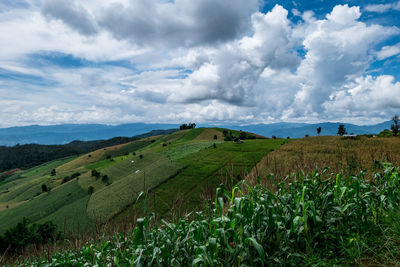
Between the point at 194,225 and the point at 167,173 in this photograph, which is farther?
the point at 167,173

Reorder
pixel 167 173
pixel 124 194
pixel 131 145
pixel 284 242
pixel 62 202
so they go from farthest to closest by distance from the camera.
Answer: pixel 131 145 < pixel 62 202 < pixel 167 173 < pixel 124 194 < pixel 284 242

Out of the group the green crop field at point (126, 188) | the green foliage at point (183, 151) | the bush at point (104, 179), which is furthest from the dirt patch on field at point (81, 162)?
the green foliage at point (183, 151)

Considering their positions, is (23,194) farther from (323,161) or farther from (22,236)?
(323,161)

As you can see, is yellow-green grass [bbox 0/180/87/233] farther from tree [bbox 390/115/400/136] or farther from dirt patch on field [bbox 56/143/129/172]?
tree [bbox 390/115/400/136]

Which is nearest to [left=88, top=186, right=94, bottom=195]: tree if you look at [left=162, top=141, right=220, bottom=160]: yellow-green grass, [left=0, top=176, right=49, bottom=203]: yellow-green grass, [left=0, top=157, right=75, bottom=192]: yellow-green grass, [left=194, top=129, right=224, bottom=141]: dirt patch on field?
[left=162, top=141, right=220, bottom=160]: yellow-green grass

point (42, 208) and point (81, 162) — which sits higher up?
point (81, 162)

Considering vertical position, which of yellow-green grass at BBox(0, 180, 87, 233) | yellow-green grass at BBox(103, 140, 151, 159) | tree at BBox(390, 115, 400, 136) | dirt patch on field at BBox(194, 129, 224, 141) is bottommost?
yellow-green grass at BBox(0, 180, 87, 233)

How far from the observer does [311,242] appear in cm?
418

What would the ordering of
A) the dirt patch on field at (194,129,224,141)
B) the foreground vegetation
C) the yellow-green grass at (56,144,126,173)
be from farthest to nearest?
the dirt patch on field at (194,129,224,141) → the yellow-green grass at (56,144,126,173) → the foreground vegetation

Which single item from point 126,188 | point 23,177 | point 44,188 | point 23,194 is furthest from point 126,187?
point 23,177

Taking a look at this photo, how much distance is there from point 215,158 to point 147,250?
60.8 m

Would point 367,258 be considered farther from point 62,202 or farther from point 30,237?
point 62,202

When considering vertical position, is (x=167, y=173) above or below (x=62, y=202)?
above

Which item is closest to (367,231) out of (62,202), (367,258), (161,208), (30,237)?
(367,258)
